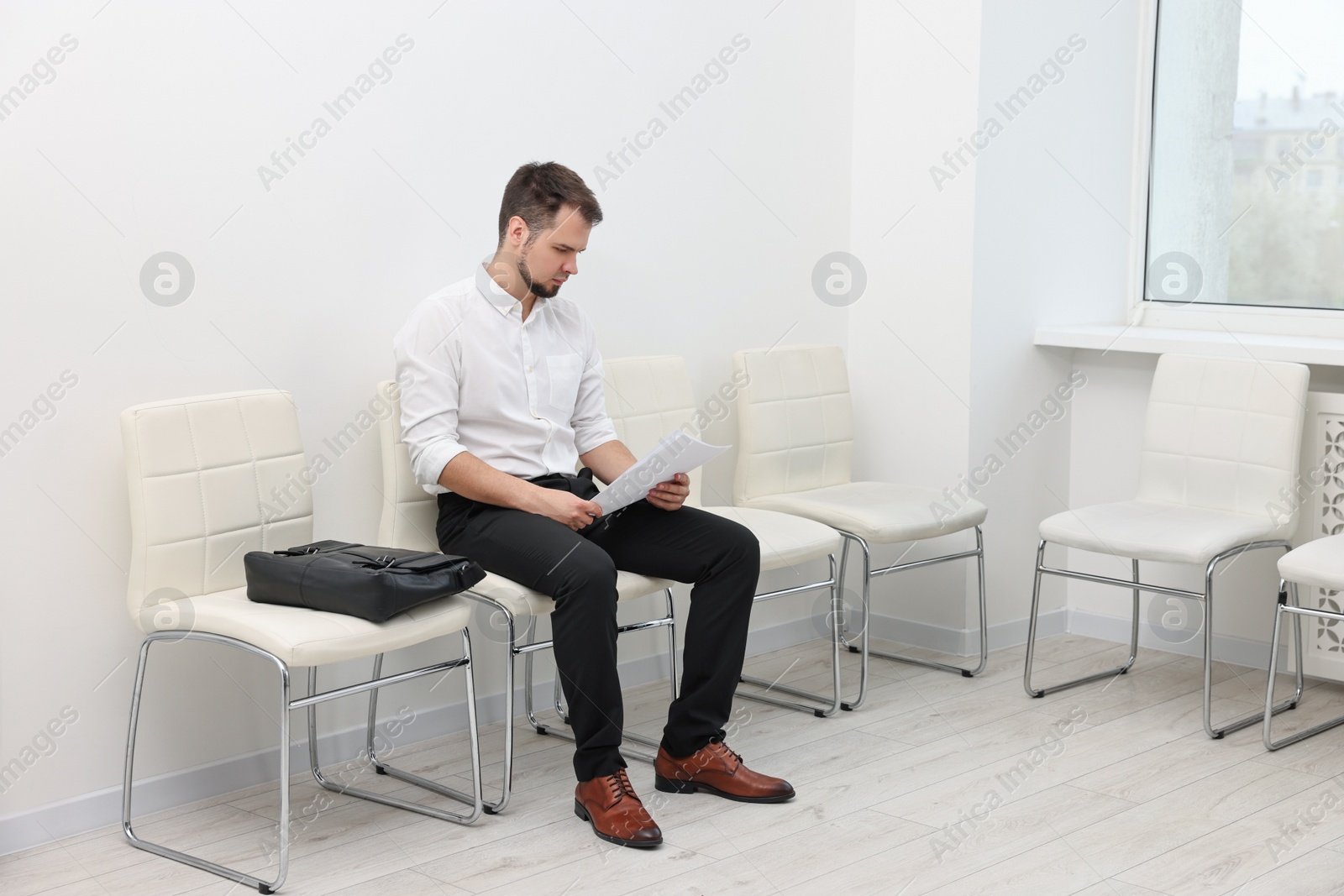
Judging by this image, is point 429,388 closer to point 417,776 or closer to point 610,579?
point 610,579

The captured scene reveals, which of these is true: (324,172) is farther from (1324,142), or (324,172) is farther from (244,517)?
(1324,142)

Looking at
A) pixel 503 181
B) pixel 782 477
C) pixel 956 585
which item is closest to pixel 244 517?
pixel 503 181

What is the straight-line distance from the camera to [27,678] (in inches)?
98.0

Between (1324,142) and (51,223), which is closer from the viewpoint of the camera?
(51,223)

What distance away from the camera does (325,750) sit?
292cm

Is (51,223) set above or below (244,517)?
above

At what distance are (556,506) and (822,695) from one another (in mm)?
1122

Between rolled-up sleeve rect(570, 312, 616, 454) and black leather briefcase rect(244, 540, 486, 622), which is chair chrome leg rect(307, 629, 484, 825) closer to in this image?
black leather briefcase rect(244, 540, 486, 622)

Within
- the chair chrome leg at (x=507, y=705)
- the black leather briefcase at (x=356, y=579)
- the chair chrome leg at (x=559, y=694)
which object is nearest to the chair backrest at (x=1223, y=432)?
the chair chrome leg at (x=559, y=694)

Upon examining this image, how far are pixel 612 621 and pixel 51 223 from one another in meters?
1.26

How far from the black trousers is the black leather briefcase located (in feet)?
0.53

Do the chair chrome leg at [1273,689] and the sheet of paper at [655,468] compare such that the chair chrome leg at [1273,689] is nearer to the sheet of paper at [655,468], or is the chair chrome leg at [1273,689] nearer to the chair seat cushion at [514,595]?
the sheet of paper at [655,468]

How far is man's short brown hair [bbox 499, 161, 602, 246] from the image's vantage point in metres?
2.72

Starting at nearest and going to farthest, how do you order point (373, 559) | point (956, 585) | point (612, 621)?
point (373, 559) < point (612, 621) < point (956, 585)
